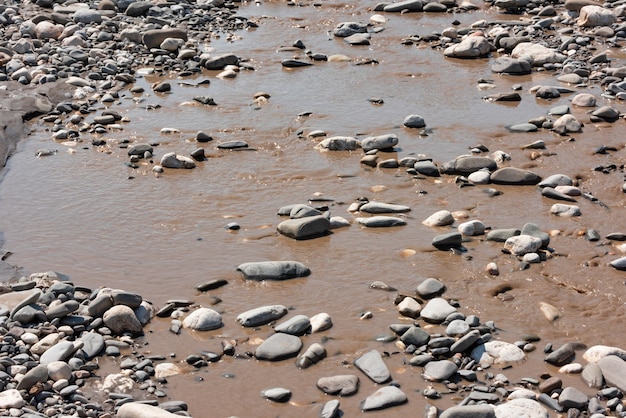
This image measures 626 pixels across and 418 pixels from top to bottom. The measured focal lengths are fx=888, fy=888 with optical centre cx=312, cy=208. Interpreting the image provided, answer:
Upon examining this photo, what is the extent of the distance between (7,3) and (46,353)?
11.8 metres

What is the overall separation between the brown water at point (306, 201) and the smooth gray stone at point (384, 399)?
0.05 meters

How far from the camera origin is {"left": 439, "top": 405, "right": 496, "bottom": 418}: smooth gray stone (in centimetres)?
504

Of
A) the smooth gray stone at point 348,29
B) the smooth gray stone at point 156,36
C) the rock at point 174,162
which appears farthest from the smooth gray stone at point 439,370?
the smooth gray stone at point 348,29

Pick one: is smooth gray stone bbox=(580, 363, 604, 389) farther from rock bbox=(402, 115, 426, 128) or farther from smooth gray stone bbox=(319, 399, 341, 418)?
rock bbox=(402, 115, 426, 128)

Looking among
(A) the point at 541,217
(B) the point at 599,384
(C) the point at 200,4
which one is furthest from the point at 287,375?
(C) the point at 200,4

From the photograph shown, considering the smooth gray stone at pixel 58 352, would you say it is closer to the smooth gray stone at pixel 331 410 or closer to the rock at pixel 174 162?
the smooth gray stone at pixel 331 410

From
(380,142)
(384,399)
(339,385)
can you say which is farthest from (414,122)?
(384,399)

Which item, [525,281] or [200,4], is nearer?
[525,281]

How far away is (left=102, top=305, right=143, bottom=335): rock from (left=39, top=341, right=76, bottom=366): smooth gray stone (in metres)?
0.40

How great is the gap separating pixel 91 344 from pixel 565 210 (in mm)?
4439

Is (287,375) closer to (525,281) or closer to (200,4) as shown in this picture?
(525,281)

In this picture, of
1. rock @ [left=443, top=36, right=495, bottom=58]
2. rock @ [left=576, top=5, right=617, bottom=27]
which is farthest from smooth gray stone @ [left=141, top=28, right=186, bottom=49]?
rock @ [left=576, top=5, right=617, bottom=27]

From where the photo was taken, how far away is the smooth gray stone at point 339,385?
18.1 feet

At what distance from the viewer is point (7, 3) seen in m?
15.9
